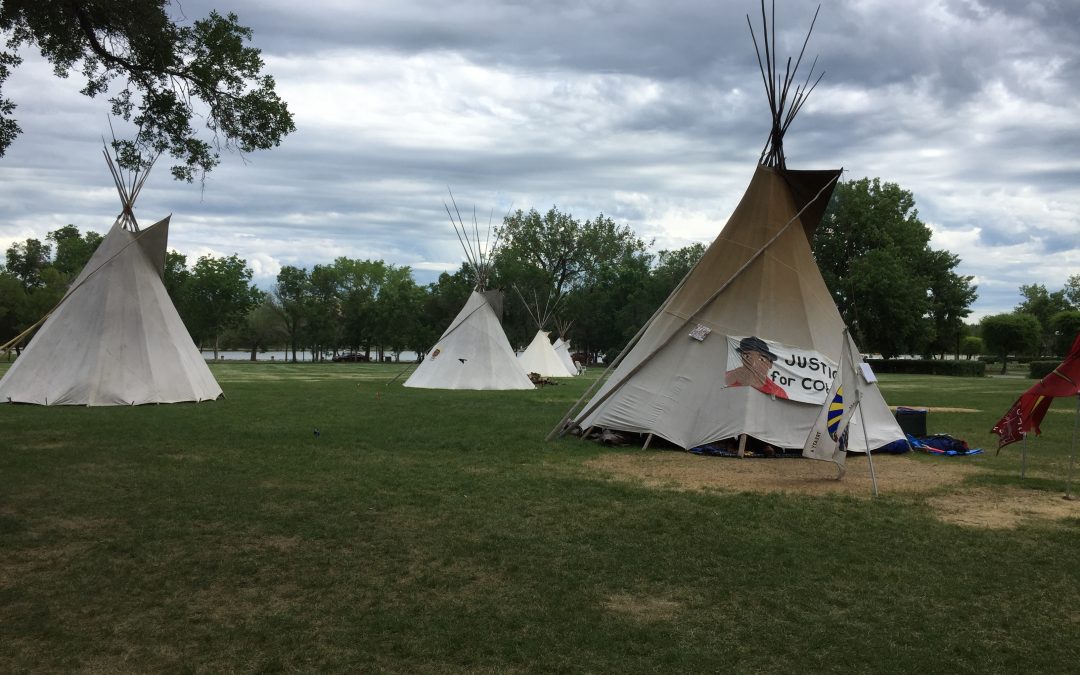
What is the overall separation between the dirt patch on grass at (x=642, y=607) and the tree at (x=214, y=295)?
2607 inches

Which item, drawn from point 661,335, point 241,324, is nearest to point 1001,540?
point 661,335

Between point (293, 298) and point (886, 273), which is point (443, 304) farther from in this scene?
point (886, 273)

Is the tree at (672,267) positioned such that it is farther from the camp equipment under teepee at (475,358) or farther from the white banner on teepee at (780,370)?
the white banner on teepee at (780,370)

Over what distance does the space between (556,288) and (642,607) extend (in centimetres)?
7204

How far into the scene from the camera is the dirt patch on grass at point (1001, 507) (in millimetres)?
8484

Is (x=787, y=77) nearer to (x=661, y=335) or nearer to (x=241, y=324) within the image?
(x=661, y=335)

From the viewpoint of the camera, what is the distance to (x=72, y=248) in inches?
2662

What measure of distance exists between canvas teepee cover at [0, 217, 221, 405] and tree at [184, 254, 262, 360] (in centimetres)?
4732

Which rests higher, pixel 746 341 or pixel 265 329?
pixel 265 329

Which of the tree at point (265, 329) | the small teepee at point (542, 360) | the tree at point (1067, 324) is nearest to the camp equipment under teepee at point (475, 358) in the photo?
the small teepee at point (542, 360)

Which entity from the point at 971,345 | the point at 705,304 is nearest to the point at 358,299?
the point at 705,304

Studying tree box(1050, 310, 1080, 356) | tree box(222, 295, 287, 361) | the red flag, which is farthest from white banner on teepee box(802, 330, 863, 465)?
tree box(222, 295, 287, 361)

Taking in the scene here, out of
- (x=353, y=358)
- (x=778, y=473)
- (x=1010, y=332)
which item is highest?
(x=1010, y=332)

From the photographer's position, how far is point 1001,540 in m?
7.58
